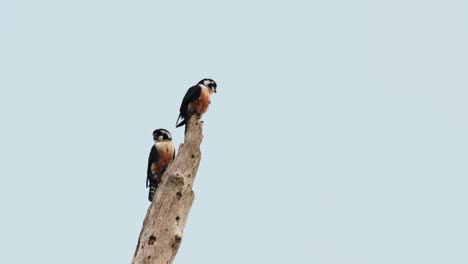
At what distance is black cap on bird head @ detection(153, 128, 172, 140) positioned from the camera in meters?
11.6

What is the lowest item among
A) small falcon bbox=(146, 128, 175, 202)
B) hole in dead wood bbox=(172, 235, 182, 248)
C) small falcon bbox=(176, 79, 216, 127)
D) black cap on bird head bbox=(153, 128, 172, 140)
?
hole in dead wood bbox=(172, 235, 182, 248)

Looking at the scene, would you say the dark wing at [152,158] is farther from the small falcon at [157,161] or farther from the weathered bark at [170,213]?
the weathered bark at [170,213]

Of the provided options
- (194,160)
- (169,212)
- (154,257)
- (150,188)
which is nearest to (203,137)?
(194,160)

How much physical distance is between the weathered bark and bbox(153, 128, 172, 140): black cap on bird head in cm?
291

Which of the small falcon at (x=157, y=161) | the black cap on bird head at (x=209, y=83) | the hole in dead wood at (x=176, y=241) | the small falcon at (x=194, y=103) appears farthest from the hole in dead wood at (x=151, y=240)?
the black cap on bird head at (x=209, y=83)

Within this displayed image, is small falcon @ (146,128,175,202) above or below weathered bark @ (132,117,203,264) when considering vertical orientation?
above

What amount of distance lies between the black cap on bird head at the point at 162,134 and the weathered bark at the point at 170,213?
2908 millimetres

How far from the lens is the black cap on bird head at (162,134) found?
11.6m

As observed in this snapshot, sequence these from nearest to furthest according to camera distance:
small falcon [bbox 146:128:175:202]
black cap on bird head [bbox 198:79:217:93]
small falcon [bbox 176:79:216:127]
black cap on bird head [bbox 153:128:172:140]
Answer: small falcon [bbox 146:128:175:202] → black cap on bird head [bbox 153:128:172:140] → small falcon [bbox 176:79:216:127] → black cap on bird head [bbox 198:79:217:93]

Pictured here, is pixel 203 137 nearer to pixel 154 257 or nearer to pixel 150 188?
pixel 154 257

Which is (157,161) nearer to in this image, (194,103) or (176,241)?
(194,103)

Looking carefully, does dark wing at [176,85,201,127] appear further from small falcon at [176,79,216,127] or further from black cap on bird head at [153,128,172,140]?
black cap on bird head at [153,128,172,140]

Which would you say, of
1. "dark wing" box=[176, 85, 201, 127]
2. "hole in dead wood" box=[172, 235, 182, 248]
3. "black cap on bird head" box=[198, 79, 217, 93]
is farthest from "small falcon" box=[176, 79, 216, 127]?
"hole in dead wood" box=[172, 235, 182, 248]

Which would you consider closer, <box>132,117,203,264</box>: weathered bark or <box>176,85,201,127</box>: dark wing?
<box>132,117,203,264</box>: weathered bark
